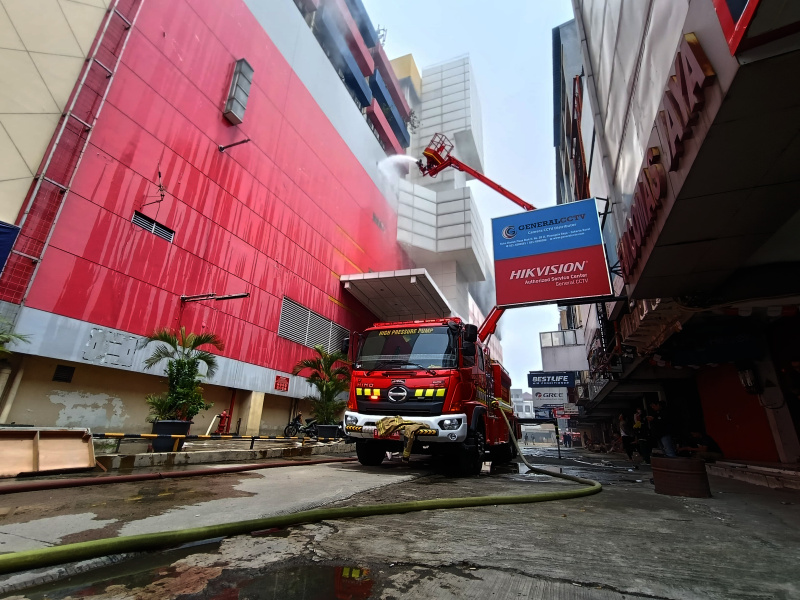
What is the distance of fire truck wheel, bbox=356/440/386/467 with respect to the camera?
7448 mm

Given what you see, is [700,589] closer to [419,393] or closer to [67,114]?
[419,393]

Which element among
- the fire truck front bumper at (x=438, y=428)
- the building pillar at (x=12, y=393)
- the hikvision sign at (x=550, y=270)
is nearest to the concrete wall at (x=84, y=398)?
the building pillar at (x=12, y=393)

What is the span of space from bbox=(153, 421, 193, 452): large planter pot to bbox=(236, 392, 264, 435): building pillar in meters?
8.05

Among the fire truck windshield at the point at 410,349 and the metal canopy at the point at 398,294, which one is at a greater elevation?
the metal canopy at the point at 398,294

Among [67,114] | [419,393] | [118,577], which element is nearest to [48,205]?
[67,114]

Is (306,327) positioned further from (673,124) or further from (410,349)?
(673,124)

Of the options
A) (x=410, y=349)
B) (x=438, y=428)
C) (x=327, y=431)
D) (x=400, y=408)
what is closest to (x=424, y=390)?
(x=400, y=408)

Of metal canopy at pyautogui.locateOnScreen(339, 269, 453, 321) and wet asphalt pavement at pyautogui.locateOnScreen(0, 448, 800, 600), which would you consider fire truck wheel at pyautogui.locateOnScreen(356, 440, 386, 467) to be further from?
metal canopy at pyautogui.locateOnScreen(339, 269, 453, 321)

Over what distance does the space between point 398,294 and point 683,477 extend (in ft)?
66.3

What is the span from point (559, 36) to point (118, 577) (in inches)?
1072

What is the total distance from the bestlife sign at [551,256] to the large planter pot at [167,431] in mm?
7881

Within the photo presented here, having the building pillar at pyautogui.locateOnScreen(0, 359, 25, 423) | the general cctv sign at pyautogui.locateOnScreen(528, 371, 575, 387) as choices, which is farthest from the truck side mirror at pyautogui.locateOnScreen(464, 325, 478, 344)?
the general cctv sign at pyautogui.locateOnScreen(528, 371, 575, 387)

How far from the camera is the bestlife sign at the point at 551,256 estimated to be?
870cm

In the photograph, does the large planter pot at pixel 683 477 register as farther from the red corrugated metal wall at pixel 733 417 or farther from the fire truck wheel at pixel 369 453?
the red corrugated metal wall at pixel 733 417
